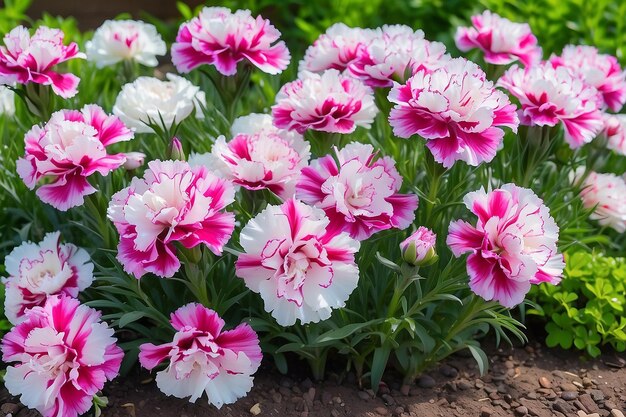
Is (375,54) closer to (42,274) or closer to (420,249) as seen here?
(420,249)

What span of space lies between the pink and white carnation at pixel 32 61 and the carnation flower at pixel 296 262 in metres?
0.74

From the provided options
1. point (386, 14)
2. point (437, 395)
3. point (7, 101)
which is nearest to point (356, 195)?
point (437, 395)

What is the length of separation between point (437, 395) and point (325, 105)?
0.83 metres

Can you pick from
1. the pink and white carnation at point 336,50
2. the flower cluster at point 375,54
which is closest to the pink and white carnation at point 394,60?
the flower cluster at point 375,54

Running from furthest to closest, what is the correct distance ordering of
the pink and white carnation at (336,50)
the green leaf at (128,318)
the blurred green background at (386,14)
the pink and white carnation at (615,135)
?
the blurred green background at (386,14) → the pink and white carnation at (615,135) → the pink and white carnation at (336,50) → the green leaf at (128,318)

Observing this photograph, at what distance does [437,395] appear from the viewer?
209 cm

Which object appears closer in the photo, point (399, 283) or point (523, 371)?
point (399, 283)

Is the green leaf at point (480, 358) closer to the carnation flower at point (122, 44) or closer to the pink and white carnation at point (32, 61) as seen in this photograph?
the pink and white carnation at point (32, 61)

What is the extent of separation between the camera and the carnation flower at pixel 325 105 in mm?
1884

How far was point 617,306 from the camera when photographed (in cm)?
227

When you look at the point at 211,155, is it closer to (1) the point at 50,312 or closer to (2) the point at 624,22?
(1) the point at 50,312

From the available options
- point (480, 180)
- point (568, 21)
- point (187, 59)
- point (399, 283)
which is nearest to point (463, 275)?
point (399, 283)

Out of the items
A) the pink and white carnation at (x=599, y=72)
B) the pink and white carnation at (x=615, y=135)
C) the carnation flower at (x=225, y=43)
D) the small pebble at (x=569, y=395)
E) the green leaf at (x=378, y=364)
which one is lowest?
the small pebble at (x=569, y=395)

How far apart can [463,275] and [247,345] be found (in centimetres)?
53
